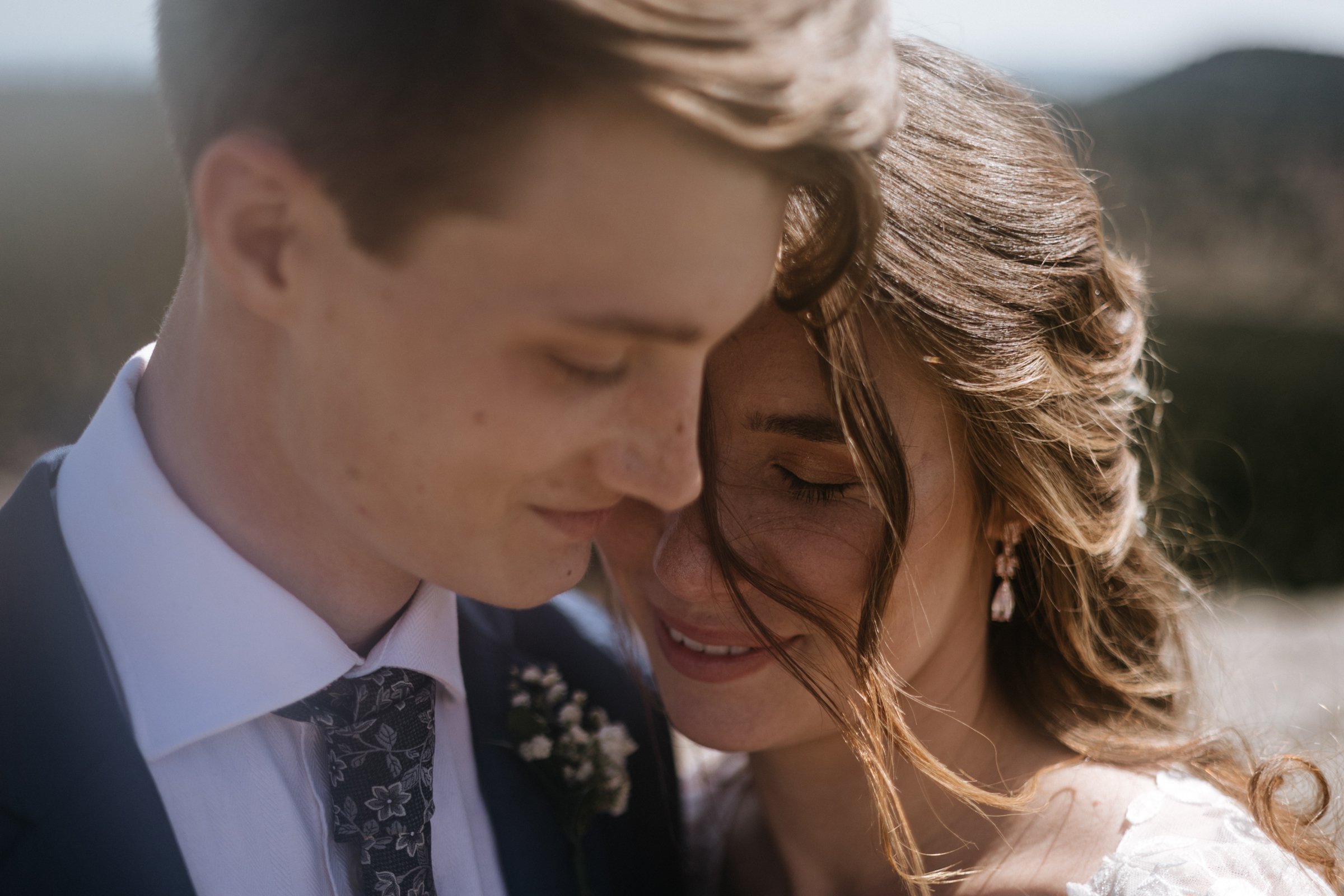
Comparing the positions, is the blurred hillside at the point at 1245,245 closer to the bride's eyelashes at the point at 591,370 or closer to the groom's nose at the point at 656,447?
the groom's nose at the point at 656,447

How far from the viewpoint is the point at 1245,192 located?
1373 centimetres

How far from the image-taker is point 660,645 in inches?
98.8

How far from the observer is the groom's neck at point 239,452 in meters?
1.76

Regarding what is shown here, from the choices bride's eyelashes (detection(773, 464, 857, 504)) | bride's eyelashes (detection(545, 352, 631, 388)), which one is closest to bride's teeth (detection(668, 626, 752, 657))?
bride's eyelashes (detection(773, 464, 857, 504))

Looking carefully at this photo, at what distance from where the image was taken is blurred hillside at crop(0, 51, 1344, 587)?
7.23 meters

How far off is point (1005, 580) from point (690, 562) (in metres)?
0.92

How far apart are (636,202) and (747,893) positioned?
2.27 meters

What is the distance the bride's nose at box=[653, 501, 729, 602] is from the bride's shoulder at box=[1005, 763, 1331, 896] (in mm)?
951

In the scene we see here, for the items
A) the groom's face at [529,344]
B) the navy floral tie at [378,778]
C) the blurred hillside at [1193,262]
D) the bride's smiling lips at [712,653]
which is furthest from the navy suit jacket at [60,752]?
the blurred hillside at [1193,262]

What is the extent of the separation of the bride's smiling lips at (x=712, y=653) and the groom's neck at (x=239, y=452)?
77cm

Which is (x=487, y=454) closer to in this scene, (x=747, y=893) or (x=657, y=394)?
(x=657, y=394)

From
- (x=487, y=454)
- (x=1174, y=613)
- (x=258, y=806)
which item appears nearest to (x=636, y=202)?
(x=487, y=454)

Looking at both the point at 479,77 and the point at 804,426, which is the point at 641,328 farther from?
the point at 804,426

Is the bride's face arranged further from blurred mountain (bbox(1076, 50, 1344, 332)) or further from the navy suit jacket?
blurred mountain (bbox(1076, 50, 1344, 332))
